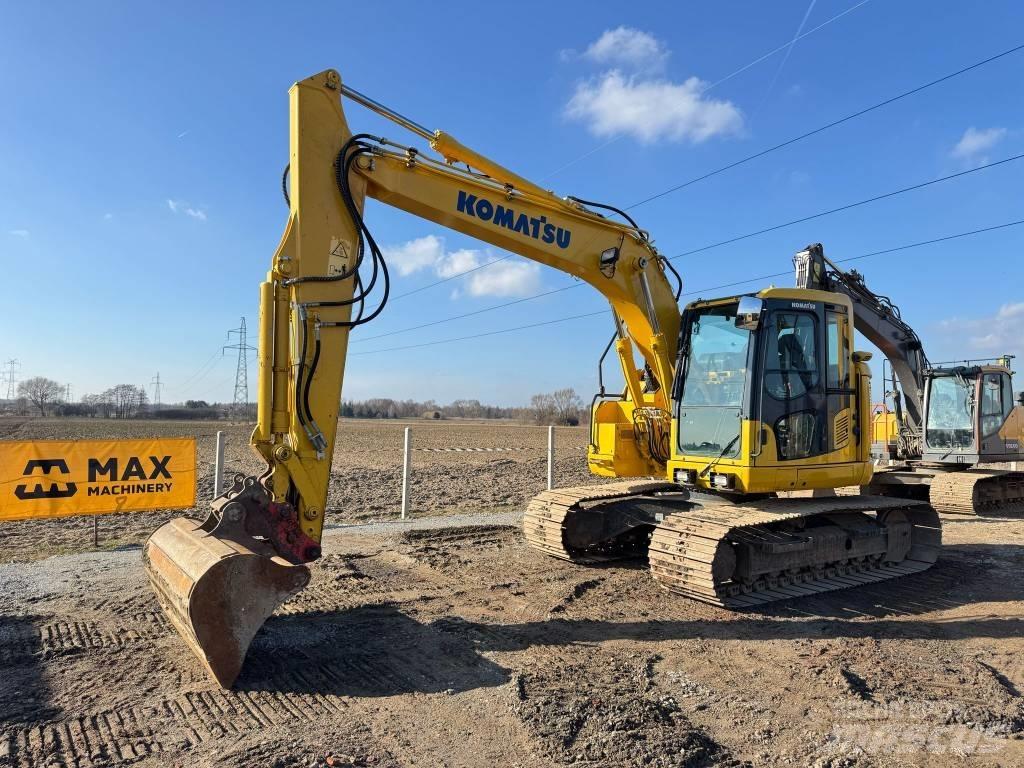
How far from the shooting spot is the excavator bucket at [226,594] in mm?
4695

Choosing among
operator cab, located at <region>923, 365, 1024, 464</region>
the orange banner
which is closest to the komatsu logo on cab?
the orange banner

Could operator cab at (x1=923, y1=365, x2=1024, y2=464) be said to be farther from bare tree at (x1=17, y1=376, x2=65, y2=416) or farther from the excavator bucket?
bare tree at (x1=17, y1=376, x2=65, y2=416)

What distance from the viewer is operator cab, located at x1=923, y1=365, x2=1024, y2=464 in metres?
13.6

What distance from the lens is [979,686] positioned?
517cm

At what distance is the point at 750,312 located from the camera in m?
7.21

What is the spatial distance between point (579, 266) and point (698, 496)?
289cm

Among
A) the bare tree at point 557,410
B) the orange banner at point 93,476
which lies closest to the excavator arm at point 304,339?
the orange banner at point 93,476

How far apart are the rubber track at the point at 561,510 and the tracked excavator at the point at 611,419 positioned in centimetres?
3

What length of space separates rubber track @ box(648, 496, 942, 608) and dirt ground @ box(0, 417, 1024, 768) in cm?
20

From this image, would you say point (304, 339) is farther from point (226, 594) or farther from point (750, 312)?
point (750, 312)

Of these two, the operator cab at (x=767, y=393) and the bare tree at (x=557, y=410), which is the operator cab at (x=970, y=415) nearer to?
the operator cab at (x=767, y=393)

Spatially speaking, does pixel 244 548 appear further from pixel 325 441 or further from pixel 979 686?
pixel 979 686

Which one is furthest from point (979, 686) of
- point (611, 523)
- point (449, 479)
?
point (449, 479)

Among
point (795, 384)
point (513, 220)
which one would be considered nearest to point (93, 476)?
point (513, 220)
